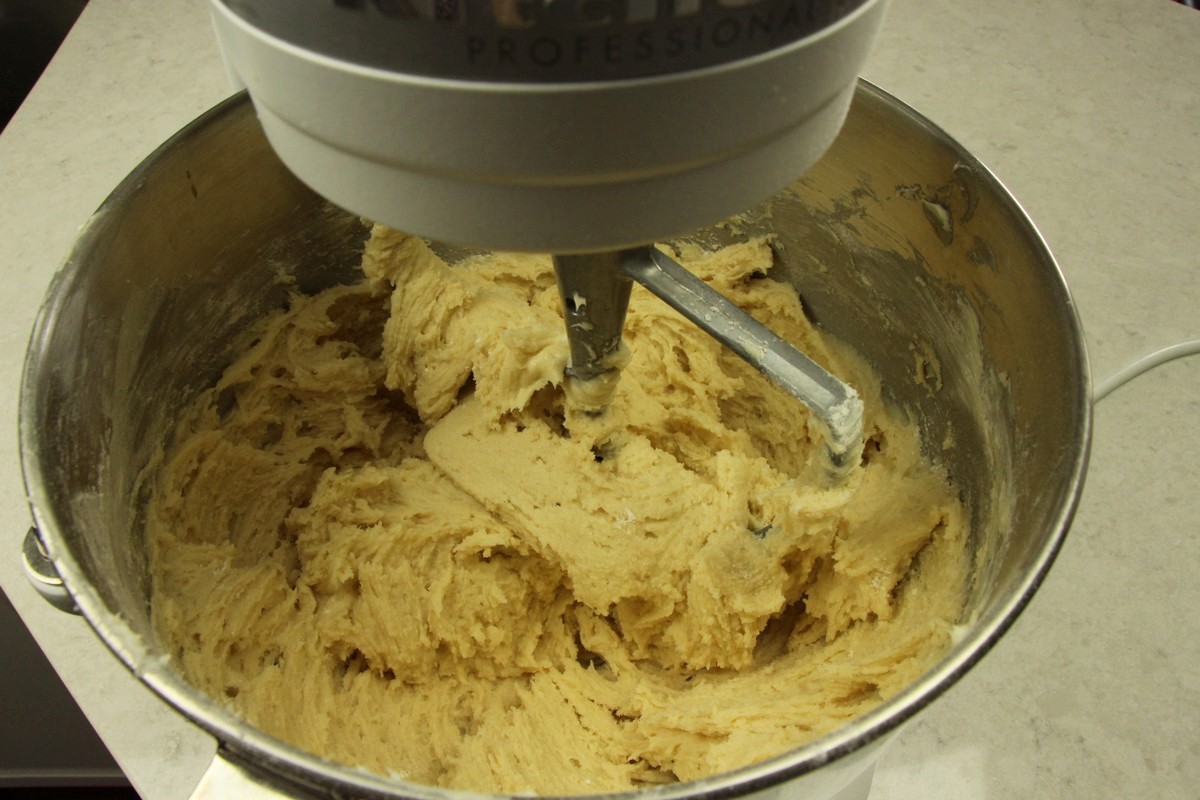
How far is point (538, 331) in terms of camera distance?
89cm

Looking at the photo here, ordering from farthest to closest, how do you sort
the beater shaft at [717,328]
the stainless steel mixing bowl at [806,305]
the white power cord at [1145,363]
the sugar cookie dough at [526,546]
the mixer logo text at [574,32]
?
the white power cord at [1145,363]
the sugar cookie dough at [526,546]
the beater shaft at [717,328]
the stainless steel mixing bowl at [806,305]
the mixer logo text at [574,32]

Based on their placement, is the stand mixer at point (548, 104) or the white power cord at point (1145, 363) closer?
the stand mixer at point (548, 104)

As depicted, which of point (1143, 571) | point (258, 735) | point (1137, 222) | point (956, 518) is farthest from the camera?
point (1137, 222)

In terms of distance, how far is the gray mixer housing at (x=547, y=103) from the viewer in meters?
0.32

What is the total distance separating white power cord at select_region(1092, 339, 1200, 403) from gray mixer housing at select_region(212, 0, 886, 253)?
0.83 metres

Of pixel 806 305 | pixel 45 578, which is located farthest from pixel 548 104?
pixel 806 305

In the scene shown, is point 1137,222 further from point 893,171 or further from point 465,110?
point 465,110

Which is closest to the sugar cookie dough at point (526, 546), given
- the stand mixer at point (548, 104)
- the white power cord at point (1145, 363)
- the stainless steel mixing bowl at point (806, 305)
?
the stainless steel mixing bowl at point (806, 305)

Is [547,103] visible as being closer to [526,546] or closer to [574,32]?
[574,32]

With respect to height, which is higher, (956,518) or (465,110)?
(465,110)

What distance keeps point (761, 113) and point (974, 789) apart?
28.4 inches

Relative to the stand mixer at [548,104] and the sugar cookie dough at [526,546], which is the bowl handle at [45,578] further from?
the stand mixer at [548,104]

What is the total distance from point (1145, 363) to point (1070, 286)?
0.15 metres

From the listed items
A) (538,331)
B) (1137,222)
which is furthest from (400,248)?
(1137,222)
